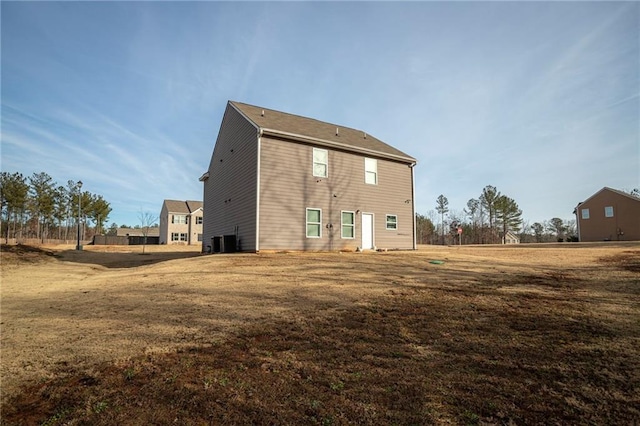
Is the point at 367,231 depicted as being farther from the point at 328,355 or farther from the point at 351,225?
the point at 328,355

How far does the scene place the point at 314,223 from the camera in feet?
50.8

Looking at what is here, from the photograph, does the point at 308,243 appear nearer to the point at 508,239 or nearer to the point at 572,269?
the point at 572,269

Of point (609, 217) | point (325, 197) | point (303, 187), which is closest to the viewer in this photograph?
point (303, 187)

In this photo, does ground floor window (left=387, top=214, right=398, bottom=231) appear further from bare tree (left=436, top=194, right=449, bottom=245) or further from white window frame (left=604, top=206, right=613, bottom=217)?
bare tree (left=436, top=194, right=449, bottom=245)

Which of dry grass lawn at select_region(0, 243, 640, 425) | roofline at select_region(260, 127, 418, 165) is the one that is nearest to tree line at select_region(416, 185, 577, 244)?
roofline at select_region(260, 127, 418, 165)

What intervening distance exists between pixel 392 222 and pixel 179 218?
40.3m

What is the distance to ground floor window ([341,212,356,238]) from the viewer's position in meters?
16.3

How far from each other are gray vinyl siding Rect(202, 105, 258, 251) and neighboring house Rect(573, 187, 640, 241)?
3667cm

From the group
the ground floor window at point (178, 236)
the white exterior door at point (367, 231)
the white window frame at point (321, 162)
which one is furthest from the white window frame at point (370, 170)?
the ground floor window at point (178, 236)

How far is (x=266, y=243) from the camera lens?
1417 centimetres

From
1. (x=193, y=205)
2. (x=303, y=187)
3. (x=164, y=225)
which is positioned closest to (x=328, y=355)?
(x=303, y=187)

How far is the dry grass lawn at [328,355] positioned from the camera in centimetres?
262

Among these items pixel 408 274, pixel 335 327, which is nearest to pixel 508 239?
pixel 408 274

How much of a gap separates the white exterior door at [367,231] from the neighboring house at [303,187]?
0.05m
